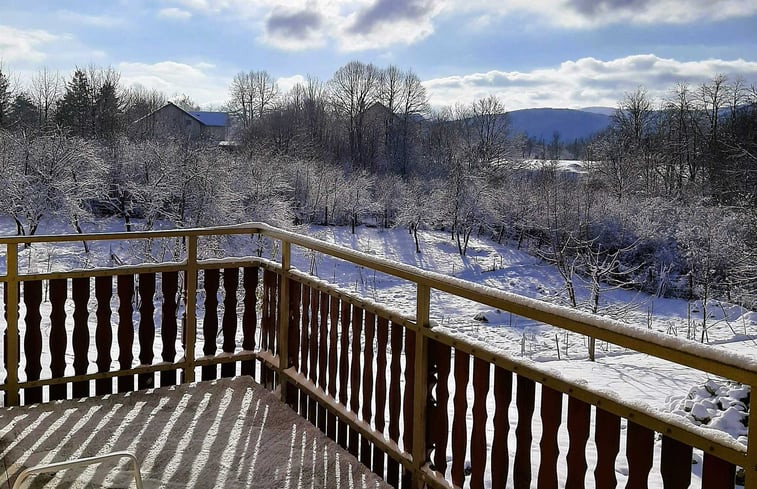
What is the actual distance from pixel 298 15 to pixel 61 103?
23.9 m

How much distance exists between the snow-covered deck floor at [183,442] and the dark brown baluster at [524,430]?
0.85m

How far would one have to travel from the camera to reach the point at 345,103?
→ 45281 millimetres

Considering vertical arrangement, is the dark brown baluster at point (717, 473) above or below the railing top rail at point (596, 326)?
below

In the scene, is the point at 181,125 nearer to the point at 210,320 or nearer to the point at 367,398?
the point at 210,320

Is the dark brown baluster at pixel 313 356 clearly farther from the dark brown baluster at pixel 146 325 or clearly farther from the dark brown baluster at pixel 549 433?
the dark brown baluster at pixel 549 433

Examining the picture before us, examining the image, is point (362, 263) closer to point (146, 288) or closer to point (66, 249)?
point (146, 288)

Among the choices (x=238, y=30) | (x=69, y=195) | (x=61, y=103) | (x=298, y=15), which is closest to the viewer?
(x=238, y=30)

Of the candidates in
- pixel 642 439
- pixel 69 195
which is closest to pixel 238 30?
pixel 642 439

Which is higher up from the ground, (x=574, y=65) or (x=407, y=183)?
(x=574, y=65)

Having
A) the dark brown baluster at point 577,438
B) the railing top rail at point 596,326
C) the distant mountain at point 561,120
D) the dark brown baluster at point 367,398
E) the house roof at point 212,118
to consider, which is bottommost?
the dark brown baluster at point 367,398

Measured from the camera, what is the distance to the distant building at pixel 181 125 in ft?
107

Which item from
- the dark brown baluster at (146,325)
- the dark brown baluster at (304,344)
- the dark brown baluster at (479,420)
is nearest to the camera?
the dark brown baluster at (479,420)

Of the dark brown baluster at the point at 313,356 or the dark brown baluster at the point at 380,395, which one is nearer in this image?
the dark brown baluster at the point at 380,395

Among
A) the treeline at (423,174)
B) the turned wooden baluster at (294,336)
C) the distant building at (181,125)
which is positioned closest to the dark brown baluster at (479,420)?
the turned wooden baluster at (294,336)
